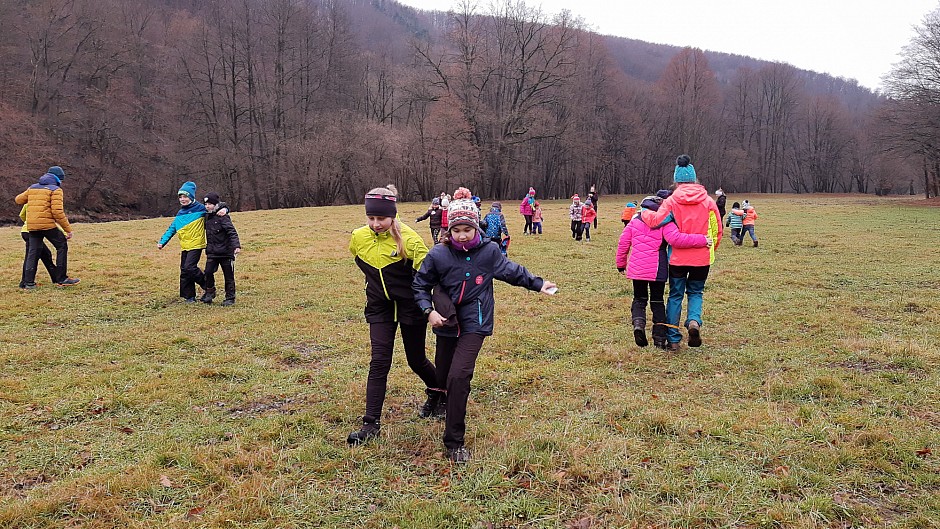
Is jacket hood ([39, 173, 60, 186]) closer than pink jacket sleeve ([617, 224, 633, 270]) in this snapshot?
No

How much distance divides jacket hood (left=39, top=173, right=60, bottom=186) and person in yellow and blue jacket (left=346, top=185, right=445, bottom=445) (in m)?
9.22

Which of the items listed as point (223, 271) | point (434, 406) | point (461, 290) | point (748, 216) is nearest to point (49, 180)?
point (223, 271)

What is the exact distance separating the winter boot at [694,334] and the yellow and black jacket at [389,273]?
379cm

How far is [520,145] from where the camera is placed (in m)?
55.7

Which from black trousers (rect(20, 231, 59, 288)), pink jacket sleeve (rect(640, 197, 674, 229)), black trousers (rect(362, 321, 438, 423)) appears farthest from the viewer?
black trousers (rect(20, 231, 59, 288))

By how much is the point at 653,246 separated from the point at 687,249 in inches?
15.2

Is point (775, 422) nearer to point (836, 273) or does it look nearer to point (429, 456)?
point (429, 456)

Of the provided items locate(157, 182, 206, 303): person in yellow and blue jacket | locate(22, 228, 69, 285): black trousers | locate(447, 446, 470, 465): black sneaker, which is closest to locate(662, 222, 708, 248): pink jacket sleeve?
locate(447, 446, 470, 465): black sneaker

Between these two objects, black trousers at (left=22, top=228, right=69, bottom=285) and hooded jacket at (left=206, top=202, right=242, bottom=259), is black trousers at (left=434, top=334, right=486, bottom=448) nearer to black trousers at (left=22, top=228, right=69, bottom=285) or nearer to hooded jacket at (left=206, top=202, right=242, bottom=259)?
hooded jacket at (left=206, top=202, right=242, bottom=259)

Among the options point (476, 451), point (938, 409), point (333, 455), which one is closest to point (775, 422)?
Result: point (938, 409)

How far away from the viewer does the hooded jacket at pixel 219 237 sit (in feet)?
31.9

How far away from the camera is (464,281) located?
14.3ft

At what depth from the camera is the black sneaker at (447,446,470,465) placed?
412 centimetres

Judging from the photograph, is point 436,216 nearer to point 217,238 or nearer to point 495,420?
point 217,238
